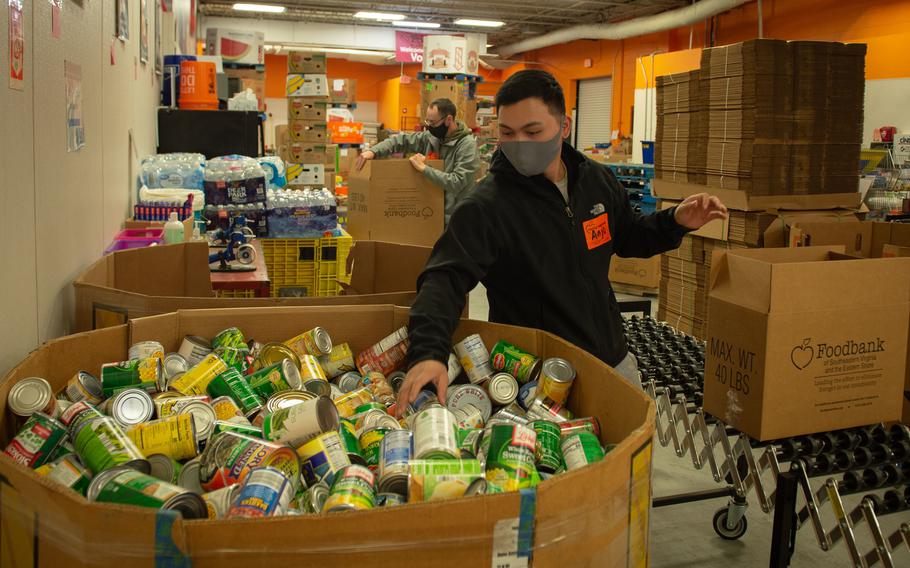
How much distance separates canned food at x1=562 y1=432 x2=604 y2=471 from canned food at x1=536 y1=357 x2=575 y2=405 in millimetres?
312

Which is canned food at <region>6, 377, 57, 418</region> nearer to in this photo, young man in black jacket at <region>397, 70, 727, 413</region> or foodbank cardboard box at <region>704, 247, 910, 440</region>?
young man in black jacket at <region>397, 70, 727, 413</region>

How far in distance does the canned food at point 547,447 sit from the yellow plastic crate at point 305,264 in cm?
274

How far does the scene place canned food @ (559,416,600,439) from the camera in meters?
1.44

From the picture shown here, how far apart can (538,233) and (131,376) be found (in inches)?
40.2

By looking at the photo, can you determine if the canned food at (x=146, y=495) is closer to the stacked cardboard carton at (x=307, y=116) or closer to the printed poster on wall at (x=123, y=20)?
the printed poster on wall at (x=123, y=20)

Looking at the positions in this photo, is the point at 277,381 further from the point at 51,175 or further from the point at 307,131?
the point at 307,131

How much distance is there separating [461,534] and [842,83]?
15.2 ft

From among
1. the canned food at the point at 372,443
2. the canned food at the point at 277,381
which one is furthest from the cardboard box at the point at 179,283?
the canned food at the point at 372,443

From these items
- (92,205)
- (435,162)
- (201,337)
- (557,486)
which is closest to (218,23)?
(435,162)

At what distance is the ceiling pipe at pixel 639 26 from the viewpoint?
1223 cm

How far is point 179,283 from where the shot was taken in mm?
2775

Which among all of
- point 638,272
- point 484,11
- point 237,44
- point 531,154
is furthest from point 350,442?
point 484,11

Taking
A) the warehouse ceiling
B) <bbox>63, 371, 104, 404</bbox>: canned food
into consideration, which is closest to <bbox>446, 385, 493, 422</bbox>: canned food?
<bbox>63, 371, 104, 404</bbox>: canned food

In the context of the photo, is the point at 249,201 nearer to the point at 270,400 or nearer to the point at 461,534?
the point at 270,400
